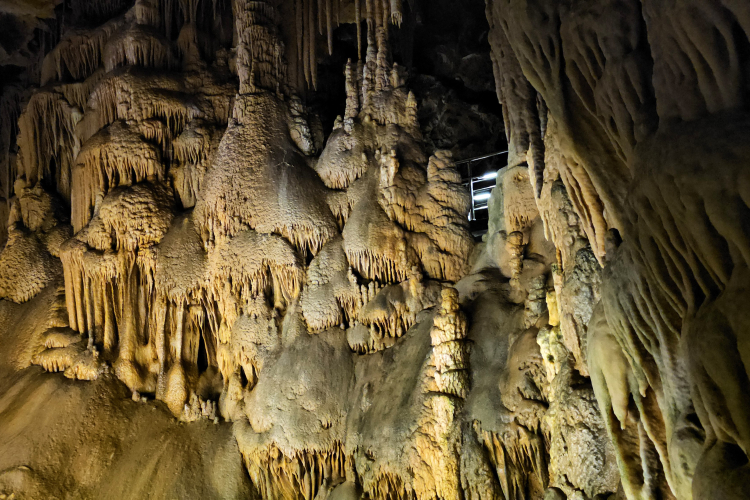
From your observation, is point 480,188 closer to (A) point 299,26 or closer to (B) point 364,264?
(B) point 364,264

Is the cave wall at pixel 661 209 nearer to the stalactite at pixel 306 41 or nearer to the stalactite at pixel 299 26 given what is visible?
the stalactite at pixel 306 41

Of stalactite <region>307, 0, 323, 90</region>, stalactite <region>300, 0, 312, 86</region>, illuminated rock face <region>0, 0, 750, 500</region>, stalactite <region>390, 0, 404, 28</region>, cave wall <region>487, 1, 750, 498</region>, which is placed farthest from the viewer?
stalactite <region>300, 0, 312, 86</region>

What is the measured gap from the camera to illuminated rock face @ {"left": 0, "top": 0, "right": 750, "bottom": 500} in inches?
122

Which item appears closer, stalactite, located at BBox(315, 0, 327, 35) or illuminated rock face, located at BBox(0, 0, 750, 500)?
illuminated rock face, located at BBox(0, 0, 750, 500)

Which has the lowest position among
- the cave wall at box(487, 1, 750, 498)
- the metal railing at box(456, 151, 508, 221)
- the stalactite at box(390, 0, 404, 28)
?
the cave wall at box(487, 1, 750, 498)

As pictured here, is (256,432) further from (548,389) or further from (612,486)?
(612,486)

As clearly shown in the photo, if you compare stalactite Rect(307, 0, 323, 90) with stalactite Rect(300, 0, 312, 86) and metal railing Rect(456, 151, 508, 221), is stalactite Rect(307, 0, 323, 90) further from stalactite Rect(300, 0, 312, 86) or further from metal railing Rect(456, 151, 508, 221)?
metal railing Rect(456, 151, 508, 221)

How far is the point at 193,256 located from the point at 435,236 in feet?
12.9

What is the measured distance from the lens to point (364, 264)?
30.2ft

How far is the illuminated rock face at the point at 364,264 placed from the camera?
3104 millimetres

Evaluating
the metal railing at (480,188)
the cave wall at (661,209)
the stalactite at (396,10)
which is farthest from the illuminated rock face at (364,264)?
the metal railing at (480,188)

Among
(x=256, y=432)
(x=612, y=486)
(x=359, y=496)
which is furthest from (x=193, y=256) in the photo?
(x=612, y=486)

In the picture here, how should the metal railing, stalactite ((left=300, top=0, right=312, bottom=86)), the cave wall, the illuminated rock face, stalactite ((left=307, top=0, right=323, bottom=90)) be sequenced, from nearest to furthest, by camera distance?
the cave wall → the illuminated rock face → the metal railing → stalactite ((left=307, top=0, right=323, bottom=90)) → stalactite ((left=300, top=0, right=312, bottom=86))

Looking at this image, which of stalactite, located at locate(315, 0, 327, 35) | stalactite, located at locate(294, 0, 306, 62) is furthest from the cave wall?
stalactite, located at locate(315, 0, 327, 35)
